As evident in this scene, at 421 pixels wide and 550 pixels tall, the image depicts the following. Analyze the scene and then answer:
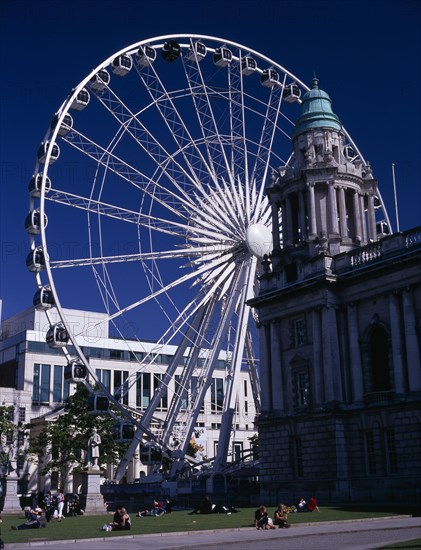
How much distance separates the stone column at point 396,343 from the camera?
4909 cm

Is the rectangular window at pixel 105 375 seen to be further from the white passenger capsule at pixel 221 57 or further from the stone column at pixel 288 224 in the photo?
the white passenger capsule at pixel 221 57

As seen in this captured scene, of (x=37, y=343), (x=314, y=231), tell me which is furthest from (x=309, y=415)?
(x=37, y=343)

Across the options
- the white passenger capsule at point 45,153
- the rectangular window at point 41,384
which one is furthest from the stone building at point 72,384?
the white passenger capsule at point 45,153

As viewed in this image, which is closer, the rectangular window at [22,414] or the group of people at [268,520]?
the group of people at [268,520]

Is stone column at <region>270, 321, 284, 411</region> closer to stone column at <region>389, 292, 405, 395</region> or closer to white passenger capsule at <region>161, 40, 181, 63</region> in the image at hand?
stone column at <region>389, 292, 405, 395</region>

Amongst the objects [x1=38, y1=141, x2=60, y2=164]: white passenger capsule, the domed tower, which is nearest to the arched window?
the domed tower

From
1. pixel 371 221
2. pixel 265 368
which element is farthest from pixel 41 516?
pixel 371 221

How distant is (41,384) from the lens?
4200 inches

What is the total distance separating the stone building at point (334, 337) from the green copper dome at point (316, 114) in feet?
0.38

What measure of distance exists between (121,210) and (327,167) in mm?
16319

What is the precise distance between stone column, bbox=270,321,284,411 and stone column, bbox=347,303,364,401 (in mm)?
6380

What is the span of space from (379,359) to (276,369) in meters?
8.49

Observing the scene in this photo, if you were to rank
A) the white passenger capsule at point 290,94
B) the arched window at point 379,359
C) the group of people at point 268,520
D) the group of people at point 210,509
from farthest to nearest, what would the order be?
the white passenger capsule at point 290,94 → the arched window at point 379,359 → the group of people at point 210,509 → the group of people at point 268,520

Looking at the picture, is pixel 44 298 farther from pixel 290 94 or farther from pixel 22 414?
pixel 22 414
